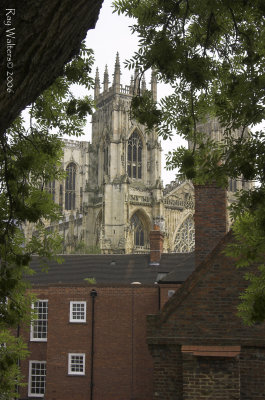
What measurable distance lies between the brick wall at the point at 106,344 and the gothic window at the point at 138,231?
45.3m

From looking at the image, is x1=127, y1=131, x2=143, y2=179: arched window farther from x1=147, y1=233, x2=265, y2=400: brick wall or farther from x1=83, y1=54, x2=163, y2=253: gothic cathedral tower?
x1=147, y1=233, x2=265, y2=400: brick wall

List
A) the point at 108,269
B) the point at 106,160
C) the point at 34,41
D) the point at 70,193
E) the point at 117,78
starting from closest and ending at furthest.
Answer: the point at 34,41
the point at 108,269
the point at 106,160
the point at 117,78
the point at 70,193

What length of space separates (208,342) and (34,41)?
951 centimetres

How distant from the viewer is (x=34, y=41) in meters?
3.84

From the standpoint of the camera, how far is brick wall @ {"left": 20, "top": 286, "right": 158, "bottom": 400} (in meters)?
24.4

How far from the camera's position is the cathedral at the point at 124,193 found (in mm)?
71188

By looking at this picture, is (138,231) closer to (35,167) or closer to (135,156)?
(135,156)

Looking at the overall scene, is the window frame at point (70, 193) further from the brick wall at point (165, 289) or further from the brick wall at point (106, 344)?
the brick wall at point (165, 289)

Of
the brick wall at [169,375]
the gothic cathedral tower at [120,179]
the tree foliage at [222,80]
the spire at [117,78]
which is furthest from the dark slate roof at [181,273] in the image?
the spire at [117,78]

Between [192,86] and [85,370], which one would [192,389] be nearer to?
[192,86]

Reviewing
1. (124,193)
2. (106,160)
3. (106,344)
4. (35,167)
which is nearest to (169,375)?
(35,167)

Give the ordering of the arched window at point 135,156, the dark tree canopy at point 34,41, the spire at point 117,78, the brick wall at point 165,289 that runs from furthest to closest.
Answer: the spire at point 117,78, the arched window at point 135,156, the brick wall at point 165,289, the dark tree canopy at point 34,41

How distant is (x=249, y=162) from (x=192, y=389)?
250 inches

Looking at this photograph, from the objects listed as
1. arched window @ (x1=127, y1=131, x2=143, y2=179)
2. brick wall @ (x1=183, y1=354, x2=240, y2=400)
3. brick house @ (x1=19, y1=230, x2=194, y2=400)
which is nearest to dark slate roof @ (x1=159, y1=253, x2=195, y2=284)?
brick house @ (x1=19, y1=230, x2=194, y2=400)
